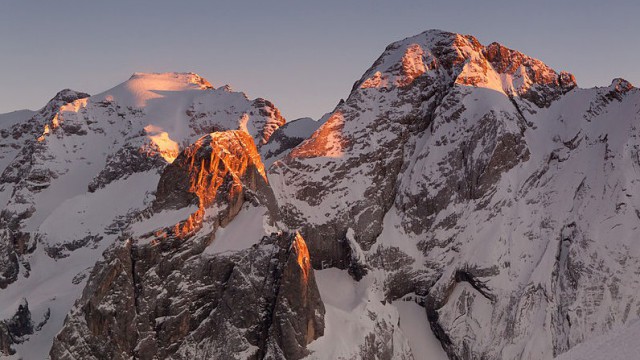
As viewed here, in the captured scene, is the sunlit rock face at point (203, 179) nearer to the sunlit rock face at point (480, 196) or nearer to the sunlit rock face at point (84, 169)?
the sunlit rock face at point (84, 169)

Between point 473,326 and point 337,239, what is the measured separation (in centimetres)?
2320

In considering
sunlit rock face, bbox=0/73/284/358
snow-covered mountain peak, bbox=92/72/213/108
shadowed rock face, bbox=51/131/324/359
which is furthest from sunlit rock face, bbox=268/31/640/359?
snow-covered mountain peak, bbox=92/72/213/108

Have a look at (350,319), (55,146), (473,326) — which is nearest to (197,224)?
(350,319)

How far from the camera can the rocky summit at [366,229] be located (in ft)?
A: 292

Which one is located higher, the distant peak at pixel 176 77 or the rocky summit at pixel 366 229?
the distant peak at pixel 176 77

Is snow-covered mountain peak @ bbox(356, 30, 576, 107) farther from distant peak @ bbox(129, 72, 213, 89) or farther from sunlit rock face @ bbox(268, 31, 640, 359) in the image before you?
distant peak @ bbox(129, 72, 213, 89)

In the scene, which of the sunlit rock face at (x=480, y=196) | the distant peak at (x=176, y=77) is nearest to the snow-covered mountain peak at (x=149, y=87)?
the distant peak at (x=176, y=77)

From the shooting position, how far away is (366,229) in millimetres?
106688

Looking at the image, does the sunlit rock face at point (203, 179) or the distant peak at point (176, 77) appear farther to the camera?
the distant peak at point (176, 77)

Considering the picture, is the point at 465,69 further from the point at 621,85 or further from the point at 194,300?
the point at 194,300

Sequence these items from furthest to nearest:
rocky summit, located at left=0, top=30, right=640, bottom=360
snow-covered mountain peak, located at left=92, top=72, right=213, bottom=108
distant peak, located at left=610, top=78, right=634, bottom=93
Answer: snow-covered mountain peak, located at left=92, top=72, right=213, bottom=108 → distant peak, located at left=610, top=78, right=634, bottom=93 → rocky summit, located at left=0, top=30, right=640, bottom=360

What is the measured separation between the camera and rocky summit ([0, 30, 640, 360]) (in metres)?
89.1

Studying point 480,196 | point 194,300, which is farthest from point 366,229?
point 194,300

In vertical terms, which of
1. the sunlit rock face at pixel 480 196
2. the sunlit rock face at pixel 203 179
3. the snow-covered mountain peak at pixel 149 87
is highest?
the snow-covered mountain peak at pixel 149 87
